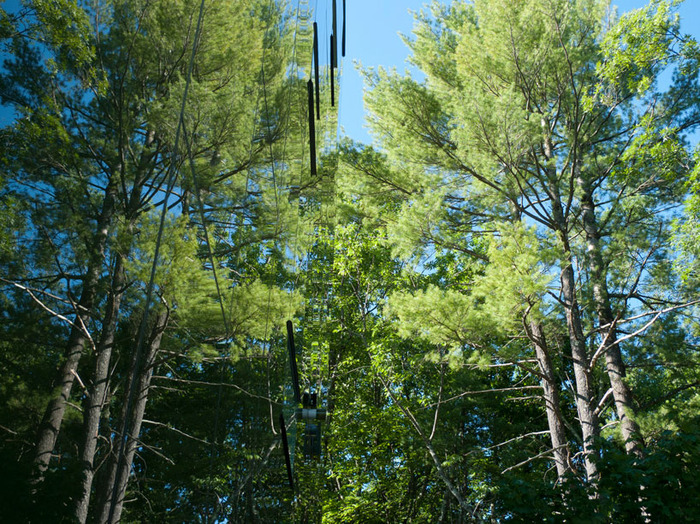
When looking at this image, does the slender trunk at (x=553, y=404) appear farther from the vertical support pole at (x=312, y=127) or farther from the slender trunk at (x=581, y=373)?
the vertical support pole at (x=312, y=127)

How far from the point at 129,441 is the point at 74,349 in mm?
206

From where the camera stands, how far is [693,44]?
690 cm

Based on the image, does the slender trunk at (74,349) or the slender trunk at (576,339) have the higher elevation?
the slender trunk at (576,339)

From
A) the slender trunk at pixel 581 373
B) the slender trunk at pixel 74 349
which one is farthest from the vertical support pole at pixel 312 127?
the slender trunk at pixel 581 373

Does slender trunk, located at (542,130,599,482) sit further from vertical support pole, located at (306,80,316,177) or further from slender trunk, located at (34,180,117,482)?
slender trunk, located at (34,180,117,482)

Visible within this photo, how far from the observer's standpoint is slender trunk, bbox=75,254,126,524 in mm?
888

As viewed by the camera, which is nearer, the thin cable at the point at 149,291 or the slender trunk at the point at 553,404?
the thin cable at the point at 149,291

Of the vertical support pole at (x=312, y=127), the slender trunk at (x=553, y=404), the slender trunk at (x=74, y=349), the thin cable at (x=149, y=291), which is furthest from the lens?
the slender trunk at (x=553, y=404)

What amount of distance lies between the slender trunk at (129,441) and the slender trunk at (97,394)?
0.04 metres

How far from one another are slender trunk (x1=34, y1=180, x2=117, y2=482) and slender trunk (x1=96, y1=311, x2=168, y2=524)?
107 mm

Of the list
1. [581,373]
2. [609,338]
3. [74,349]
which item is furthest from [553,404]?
[74,349]

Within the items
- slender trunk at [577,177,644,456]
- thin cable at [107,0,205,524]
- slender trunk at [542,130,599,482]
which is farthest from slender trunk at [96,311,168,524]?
slender trunk at [577,177,644,456]

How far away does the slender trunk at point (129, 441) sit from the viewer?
917mm

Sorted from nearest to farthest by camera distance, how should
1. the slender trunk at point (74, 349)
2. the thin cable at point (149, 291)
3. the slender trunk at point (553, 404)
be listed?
the slender trunk at point (74, 349) → the thin cable at point (149, 291) → the slender trunk at point (553, 404)
